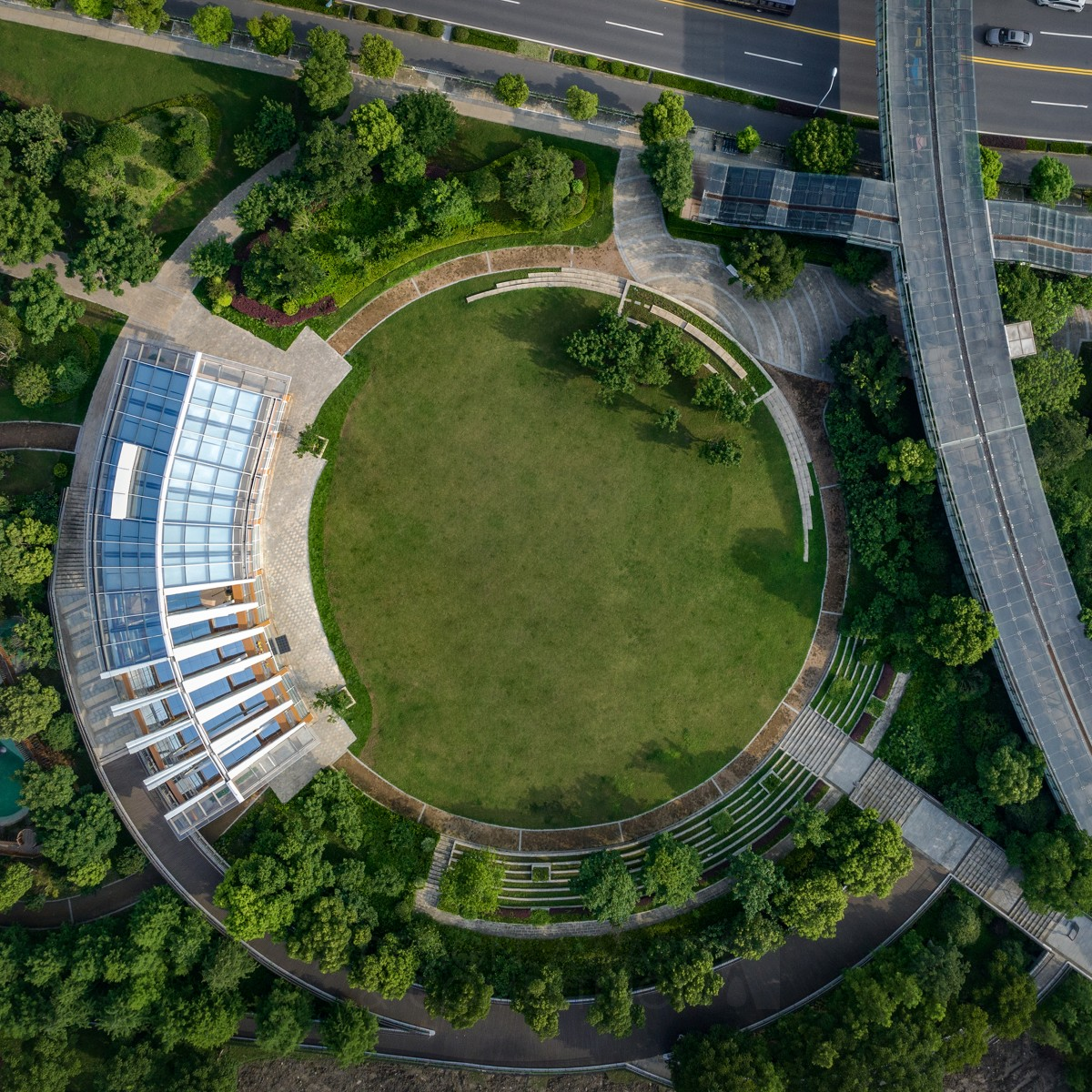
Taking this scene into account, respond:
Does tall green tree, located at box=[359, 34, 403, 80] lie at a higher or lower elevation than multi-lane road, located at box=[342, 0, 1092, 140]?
lower

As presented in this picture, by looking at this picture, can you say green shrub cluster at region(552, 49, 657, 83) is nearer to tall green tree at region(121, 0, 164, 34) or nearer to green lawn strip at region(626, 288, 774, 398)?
green lawn strip at region(626, 288, 774, 398)

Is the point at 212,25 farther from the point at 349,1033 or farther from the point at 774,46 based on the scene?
the point at 349,1033

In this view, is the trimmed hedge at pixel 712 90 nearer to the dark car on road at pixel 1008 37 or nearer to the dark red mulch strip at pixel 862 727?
the dark car on road at pixel 1008 37

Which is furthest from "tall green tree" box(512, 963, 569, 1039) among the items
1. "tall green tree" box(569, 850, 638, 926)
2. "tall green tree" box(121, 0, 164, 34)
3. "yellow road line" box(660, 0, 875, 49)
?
"tall green tree" box(121, 0, 164, 34)

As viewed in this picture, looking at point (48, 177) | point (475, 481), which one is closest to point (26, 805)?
point (475, 481)

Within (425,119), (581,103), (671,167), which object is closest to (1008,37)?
(671,167)

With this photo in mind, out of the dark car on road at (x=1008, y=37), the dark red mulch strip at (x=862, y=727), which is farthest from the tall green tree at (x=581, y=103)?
the dark red mulch strip at (x=862, y=727)

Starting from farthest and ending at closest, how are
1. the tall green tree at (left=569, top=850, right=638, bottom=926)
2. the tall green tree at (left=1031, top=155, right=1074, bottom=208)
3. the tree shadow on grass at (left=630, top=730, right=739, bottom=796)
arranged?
the tree shadow on grass at (left=630, top=730, right=739, bottom=796) → the tall green tree at (left=1031, top=155, right=1074, bottom=208) → the tall green tree at (left=569, top=850, right=638, bottom=926)

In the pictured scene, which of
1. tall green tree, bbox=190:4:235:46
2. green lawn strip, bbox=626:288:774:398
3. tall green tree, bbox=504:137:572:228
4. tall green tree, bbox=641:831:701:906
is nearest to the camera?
tall green tree, bbox=190:4:235:46

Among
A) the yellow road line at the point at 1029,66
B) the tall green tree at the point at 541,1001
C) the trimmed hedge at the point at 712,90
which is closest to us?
Answer: the tall green tree at the point at 541,1001
